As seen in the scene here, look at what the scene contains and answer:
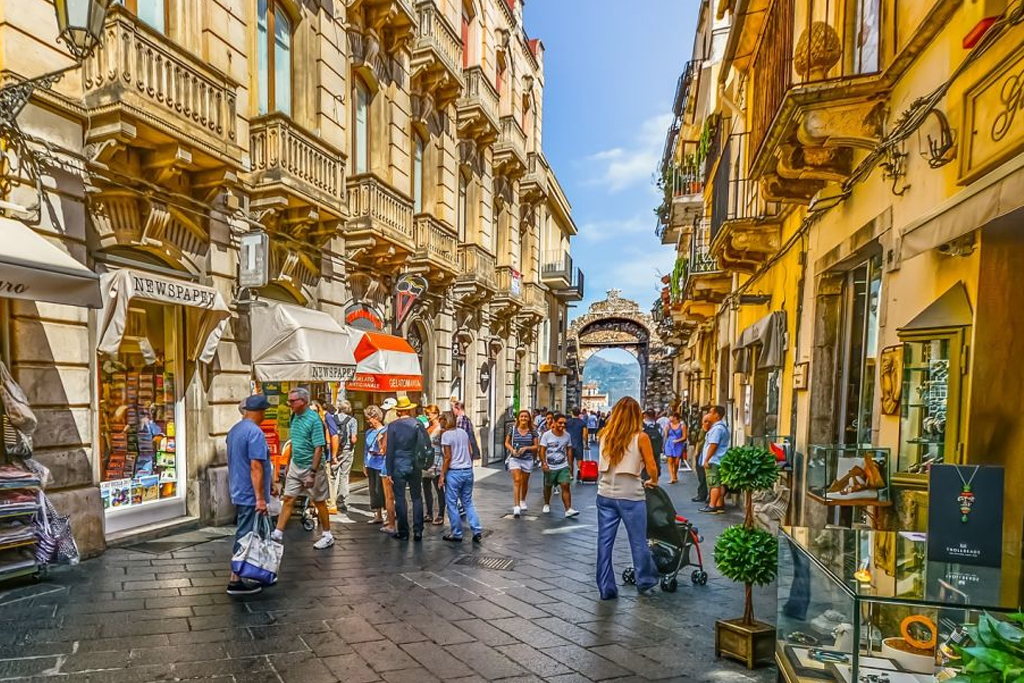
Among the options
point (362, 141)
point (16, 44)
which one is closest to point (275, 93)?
point (362, 141)

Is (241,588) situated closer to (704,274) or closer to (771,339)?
(771,339)

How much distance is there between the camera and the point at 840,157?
6055mm

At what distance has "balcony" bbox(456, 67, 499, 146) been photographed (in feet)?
51.9

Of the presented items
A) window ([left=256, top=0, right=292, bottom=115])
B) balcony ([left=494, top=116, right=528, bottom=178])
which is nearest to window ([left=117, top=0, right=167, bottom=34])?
window ([left=256, top=0, right=292, bottom=115])

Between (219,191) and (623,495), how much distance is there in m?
6.83

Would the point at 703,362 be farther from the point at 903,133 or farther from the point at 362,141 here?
the point at 903,133

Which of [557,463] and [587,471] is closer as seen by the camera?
[557,463]

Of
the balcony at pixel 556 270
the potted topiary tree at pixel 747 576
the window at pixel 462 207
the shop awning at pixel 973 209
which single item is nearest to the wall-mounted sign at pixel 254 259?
A: the potted topiary tree at pixel 747 576

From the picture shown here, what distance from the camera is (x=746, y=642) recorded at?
12.6ft

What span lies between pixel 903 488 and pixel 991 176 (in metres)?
2.63

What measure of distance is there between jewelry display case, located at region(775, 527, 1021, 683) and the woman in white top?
1.90 meters

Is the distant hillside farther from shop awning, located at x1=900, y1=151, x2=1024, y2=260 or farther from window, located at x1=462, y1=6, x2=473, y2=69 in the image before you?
shop awning, located at x1=900, y1=151, x2=1024, y2=260

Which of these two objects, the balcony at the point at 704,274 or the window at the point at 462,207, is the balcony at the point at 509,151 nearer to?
the window at the point at 462,207

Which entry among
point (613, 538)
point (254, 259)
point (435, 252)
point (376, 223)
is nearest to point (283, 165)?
point (254, 259)
